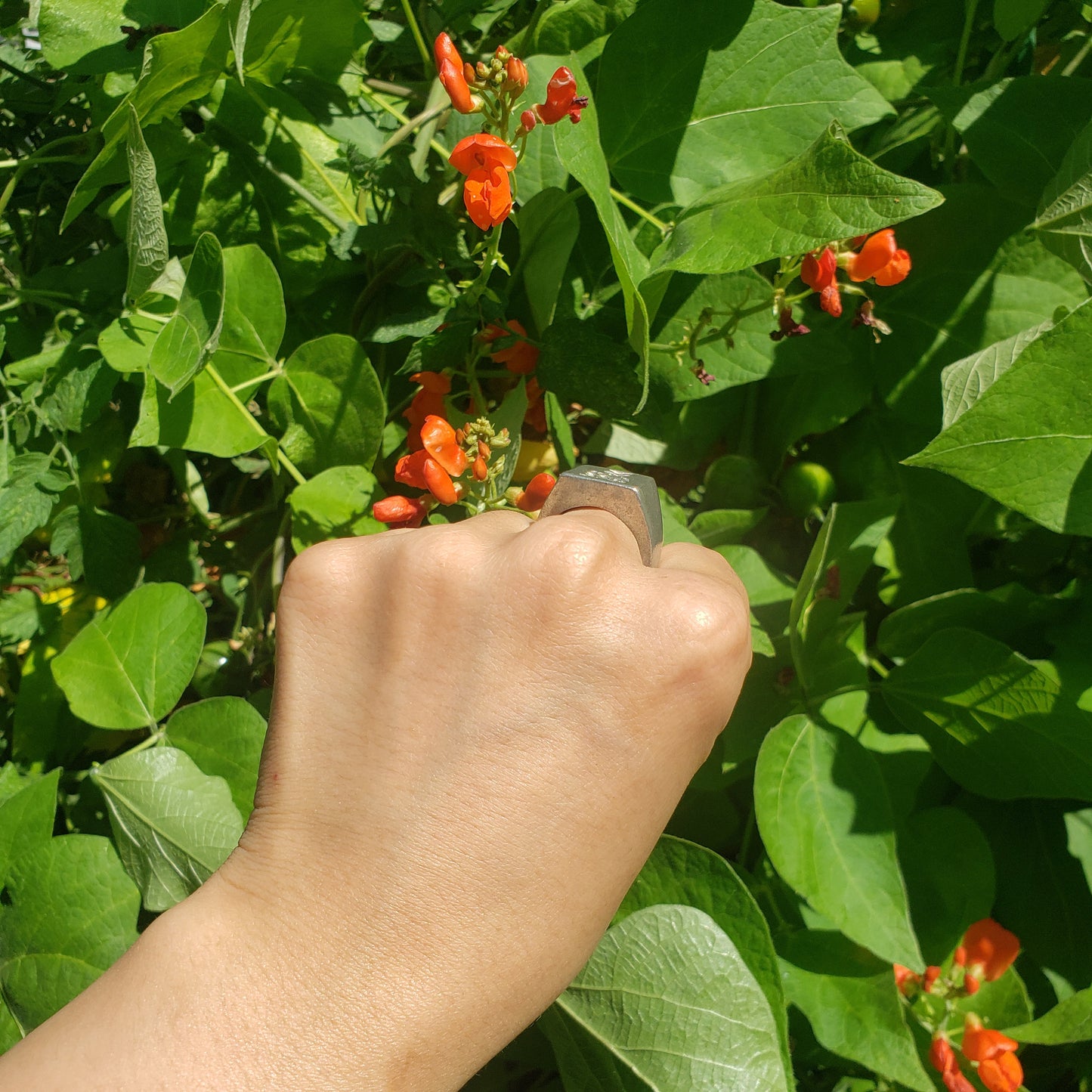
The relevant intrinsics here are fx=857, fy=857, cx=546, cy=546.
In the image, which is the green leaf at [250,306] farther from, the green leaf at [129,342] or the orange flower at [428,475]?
the orange flower at [428,475]

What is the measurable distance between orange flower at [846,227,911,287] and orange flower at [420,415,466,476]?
443 mm

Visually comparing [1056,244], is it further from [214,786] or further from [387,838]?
[214,786]

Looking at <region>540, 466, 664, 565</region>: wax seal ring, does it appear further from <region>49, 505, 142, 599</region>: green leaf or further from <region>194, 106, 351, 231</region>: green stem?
<region>49, 505, 142, 599</region>: green leaf

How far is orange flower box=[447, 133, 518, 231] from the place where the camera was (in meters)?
0.72

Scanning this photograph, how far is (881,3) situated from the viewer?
3.75 ft

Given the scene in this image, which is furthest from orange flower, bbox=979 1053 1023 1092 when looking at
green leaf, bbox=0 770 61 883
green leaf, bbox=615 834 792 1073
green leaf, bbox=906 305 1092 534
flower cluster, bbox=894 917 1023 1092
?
green leaf, bbox=0 770 61 883

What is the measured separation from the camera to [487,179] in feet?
2.41

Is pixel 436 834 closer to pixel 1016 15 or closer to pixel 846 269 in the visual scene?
pixel 846 269

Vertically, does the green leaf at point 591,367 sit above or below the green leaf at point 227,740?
above

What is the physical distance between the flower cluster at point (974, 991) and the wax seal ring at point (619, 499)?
2.23 ft

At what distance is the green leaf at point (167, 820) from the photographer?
86cm

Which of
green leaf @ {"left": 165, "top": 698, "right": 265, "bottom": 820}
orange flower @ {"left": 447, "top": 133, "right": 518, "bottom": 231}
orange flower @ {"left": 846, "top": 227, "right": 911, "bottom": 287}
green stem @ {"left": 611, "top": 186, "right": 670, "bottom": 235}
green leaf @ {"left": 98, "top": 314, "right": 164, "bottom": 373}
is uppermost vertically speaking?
orange flower @ {"left": 447, "top": 133, "right": 518, "bottom": 231}

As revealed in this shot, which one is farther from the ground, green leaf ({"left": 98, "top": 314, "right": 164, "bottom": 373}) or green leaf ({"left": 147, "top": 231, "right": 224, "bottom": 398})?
green leaf ({"left": 147, "top": 231, "right": 224, "bottom": 398})

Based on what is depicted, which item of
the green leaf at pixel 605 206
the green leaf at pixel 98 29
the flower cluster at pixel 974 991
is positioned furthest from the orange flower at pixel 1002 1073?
the green leaf at pixel 98 29
